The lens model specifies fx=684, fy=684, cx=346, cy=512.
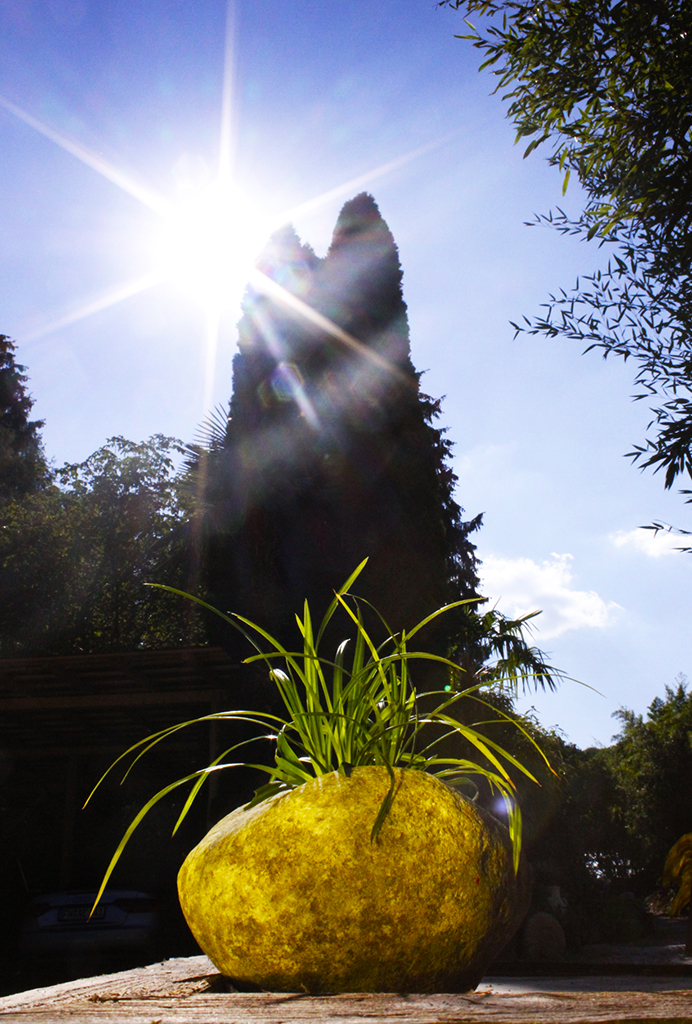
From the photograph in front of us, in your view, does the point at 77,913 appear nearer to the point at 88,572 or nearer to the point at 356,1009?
the point at 356,1009

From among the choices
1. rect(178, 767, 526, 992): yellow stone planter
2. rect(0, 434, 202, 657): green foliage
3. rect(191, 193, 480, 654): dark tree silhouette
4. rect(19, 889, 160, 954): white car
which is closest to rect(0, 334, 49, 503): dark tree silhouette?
rect(0, 434, 202, 657): green foliage

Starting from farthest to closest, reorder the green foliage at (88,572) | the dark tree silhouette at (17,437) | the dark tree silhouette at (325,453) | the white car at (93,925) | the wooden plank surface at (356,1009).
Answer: the dark tree silhouette at (17,437) → the green foliage at (88,572) → the dark tree silhouette at (325,453) → the white car at (93,925) → the wooden plank surface at (356,1009)

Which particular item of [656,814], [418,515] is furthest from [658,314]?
[656,814]

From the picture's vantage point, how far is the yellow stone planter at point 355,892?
4.38 ft

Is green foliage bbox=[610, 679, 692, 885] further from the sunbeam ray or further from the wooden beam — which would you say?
the wooden beam

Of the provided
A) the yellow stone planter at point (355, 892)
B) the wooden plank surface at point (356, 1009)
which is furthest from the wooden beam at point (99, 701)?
the wooden plank surface at point (356, 1009)

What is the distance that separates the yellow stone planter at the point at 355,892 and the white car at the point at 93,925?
290 inches

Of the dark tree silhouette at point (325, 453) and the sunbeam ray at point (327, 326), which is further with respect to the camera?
the sunbeam ray at point (327, 326)

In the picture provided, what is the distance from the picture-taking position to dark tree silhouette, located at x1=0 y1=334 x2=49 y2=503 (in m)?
29.0

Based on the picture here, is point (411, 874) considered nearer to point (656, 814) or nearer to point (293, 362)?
point (293, 362)

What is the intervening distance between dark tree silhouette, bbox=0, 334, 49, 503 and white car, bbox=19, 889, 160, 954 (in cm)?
2374

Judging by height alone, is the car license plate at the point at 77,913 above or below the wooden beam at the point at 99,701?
below

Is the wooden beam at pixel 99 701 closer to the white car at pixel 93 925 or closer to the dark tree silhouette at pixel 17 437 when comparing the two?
the white car at pixel 93 925

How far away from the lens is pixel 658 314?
221 inches
